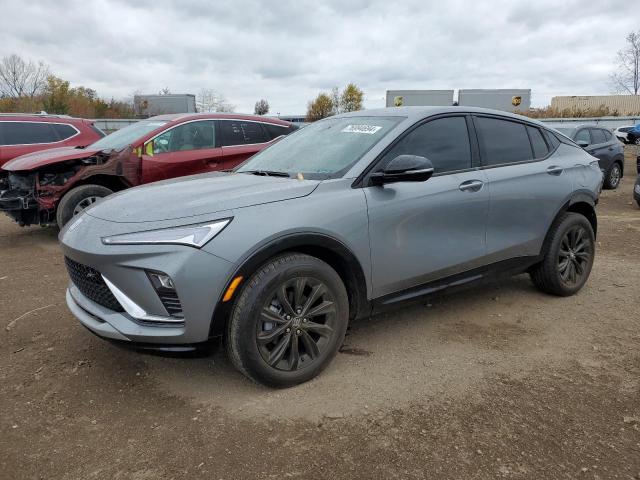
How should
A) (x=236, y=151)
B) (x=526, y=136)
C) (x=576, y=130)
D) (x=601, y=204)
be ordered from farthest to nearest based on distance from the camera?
(x=576, y=130)
(x=601, y=204)
(x=236, y=151)
(x=526, y=136)

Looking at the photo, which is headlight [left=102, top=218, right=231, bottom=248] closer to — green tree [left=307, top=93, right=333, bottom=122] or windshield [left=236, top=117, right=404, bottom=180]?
windshield [left=236, top=117, right=404, bottom=180]

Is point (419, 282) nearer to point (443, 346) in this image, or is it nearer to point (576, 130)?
point (443, 346)

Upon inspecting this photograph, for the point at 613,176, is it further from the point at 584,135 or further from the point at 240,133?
the point at 240,133

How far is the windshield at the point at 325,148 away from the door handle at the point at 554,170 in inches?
62.5

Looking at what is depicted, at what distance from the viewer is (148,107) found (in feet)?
112

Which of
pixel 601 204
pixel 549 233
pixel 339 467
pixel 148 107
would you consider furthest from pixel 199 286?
pixel 148 107

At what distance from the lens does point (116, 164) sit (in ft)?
22.5

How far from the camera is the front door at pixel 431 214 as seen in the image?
3.22 m

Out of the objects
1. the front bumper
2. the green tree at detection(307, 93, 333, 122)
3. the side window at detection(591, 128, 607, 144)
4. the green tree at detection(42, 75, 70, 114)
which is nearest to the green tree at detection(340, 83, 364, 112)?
the green tree at detection(307, 93, 333, 122)

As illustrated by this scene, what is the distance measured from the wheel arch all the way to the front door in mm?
→ 131

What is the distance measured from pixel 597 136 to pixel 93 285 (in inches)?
511

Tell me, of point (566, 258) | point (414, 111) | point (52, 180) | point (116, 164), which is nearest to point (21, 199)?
point (52, 180)

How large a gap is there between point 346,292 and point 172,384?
3.96 ft

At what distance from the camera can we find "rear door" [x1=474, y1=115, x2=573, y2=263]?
3.90 metres
